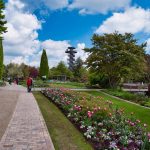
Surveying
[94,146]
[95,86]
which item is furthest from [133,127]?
[95,86]

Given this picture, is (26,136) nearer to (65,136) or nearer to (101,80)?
(65,136)

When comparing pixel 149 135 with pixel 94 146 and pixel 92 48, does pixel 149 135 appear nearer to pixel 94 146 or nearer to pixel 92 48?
pixel 94 146

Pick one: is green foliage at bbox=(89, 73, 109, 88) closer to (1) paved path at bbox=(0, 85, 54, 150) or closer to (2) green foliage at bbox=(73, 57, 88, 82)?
(1) paved path at bbox=(0, 85, 54, 150)

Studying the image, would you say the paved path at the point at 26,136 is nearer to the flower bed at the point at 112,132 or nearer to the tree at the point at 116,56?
the flower bed at the point at 112,132

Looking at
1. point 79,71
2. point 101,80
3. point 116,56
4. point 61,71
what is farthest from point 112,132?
point 61,71

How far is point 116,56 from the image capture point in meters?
38.2

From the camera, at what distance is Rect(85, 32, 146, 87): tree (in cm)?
3747

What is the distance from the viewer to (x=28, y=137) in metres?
8.84

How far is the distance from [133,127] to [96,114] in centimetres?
181

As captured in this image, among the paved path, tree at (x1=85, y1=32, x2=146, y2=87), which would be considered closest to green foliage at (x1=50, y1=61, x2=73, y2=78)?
tree at (x1=85, y1=32, x2=146, y2=87)

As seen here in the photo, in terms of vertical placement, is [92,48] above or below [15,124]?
above

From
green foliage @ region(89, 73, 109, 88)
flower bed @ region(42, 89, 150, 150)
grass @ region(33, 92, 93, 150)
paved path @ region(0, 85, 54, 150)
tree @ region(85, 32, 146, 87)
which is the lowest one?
grass @ region(33, 92, 93, 150)

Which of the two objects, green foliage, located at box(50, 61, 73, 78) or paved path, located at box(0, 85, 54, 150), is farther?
green foliage, located at box(50, 61, 73, 78)

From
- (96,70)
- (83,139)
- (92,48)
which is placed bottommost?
(83,139)
